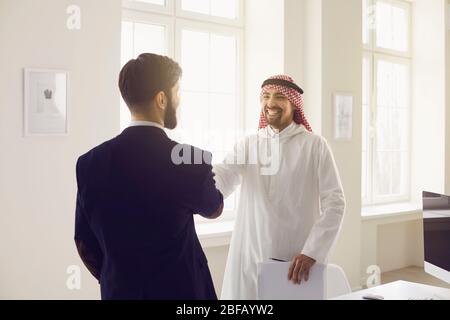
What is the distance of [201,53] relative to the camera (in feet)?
12.2

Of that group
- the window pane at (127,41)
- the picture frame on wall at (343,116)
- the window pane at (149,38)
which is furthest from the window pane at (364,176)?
the window pane at (127,41)

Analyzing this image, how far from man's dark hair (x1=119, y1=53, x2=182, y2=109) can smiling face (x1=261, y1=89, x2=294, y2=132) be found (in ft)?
3.46

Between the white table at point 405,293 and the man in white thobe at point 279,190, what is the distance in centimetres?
33

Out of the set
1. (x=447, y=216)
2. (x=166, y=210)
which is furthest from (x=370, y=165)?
(x=166, y=210)

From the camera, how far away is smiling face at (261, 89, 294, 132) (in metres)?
2.43

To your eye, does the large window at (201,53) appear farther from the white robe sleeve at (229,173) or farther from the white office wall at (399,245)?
the white office wall at (399,245)

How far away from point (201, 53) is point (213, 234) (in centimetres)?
146

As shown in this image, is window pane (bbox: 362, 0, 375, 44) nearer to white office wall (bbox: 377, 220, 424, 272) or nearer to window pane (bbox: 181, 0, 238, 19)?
window pane (bbox: 181, 0, 238, 19)

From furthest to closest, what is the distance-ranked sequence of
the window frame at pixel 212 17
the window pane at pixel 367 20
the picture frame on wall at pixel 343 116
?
the window pane at pixel 367 20 < the picture frame on wall at pixel 343 116 < the window frame at pixel 212 17

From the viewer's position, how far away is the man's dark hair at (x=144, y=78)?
1429mm

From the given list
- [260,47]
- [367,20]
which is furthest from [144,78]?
[367,20]

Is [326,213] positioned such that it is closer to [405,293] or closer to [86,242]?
[405,293]

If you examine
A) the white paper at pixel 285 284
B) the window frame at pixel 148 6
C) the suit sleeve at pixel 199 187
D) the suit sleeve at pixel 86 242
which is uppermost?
the window frame at pixel 148 6

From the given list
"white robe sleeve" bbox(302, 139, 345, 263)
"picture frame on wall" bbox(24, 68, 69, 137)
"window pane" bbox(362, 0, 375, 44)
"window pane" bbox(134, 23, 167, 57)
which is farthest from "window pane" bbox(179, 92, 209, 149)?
"window pane" bbox(362, 0, 375, 44)
